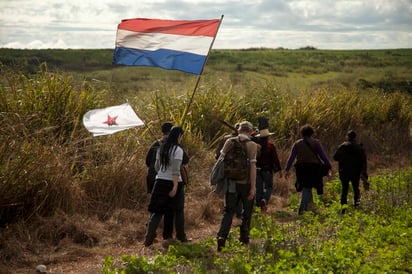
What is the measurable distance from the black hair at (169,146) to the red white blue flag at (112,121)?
3.38ft

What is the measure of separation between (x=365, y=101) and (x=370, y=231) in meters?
15.7

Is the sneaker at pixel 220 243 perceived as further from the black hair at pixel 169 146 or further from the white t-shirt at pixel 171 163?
the black hair at pixel 169 146

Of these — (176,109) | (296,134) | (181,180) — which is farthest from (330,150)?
(181,180)

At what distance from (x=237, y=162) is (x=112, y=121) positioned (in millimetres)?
2491

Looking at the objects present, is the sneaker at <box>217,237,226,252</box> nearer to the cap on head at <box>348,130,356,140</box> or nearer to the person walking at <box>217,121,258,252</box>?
the person walking at <box>217,121,258,252</box>

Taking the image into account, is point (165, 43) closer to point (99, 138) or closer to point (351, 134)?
point (99, 138)

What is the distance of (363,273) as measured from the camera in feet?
22.9

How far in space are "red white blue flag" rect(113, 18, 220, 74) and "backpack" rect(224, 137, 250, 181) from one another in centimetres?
227

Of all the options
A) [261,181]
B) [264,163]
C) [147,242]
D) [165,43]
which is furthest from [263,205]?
[165,43]

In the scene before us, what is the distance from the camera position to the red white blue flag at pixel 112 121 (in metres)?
9.88

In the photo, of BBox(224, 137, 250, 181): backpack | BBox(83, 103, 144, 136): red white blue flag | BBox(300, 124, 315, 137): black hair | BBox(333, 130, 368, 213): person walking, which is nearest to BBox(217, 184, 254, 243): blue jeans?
BBox(224, 137, 250, 181): backpack

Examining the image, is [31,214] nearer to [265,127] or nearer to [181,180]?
[181,180]

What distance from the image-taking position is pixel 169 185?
906 cm

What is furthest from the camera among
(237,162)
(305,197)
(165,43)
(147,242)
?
(305,197)
